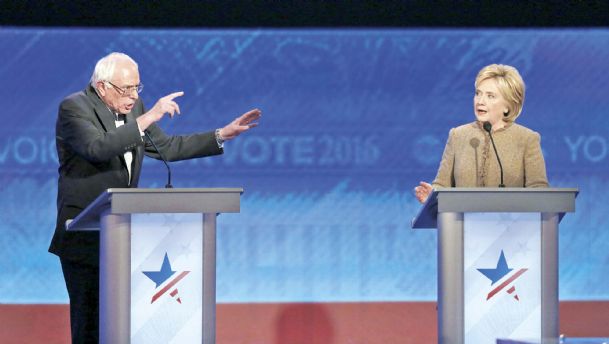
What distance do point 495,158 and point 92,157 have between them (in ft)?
4.31

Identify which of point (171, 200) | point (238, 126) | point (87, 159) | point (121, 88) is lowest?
point (171, 200)

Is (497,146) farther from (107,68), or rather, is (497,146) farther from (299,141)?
(299,141)

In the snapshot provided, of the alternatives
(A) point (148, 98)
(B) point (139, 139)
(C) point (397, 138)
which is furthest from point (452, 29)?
(B) point (139, 139)

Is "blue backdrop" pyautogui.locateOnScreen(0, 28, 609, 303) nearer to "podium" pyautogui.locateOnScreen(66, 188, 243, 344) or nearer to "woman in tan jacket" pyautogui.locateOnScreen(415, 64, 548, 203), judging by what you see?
"woman in tan jacket" pyautogui.locateOnScreen(415, 64, 548, 203)

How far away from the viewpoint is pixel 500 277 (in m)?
2.98

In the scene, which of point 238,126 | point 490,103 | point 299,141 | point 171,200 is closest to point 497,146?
point 490,103

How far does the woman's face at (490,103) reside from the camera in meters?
3.57

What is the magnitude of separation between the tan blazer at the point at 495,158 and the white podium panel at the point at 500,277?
1.65 feet

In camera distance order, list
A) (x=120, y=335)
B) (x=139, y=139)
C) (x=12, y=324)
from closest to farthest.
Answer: (x=120, y=335) → (x=139, y=139) → (x=12, y=324)

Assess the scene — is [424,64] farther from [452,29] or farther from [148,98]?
[148,98]

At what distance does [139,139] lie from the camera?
324cm

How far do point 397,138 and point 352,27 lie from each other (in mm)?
639

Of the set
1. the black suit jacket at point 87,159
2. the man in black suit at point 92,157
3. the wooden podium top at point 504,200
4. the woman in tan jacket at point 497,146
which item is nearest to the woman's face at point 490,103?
the woman in tan jacket at point 497,146

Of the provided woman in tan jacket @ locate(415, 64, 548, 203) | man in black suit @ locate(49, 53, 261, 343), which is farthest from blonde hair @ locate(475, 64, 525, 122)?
man in black suit @ locate(49, 53, 261, 343)
